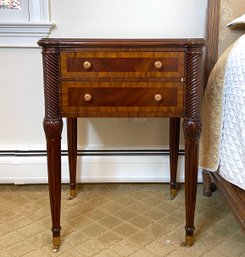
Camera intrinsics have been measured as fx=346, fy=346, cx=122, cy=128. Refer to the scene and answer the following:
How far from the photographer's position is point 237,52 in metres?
1.20

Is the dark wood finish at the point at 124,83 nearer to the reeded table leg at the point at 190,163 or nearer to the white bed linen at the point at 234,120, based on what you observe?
the reeded table leg at the point at 190,163

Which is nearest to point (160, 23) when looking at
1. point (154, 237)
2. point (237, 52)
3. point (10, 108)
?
point (237, 52)

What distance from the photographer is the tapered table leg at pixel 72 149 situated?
1623 mm

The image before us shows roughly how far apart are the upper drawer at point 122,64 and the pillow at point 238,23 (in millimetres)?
425

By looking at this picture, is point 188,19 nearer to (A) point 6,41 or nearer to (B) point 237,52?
(B) point 237,52

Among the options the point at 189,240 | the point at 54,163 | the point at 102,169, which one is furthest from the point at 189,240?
the point at 102,169

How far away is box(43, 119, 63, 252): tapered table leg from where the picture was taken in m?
1.20

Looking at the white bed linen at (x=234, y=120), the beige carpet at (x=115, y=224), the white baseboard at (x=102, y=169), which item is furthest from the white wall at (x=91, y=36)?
the white bed linen at (x=234, y=120)

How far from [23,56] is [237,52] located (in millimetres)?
1041

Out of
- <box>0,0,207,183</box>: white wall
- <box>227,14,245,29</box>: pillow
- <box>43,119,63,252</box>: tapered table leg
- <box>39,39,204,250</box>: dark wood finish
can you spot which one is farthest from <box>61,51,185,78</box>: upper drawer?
<box>0,0,207,183</box>: white wall

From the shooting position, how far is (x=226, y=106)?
1271 millimetres

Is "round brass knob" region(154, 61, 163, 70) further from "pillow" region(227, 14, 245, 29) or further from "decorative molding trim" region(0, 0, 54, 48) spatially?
"decorative molding trim" region(0, 0, 54, 48)

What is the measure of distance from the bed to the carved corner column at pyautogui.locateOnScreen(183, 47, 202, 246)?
0.41 feet

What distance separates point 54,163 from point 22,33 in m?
0.78
